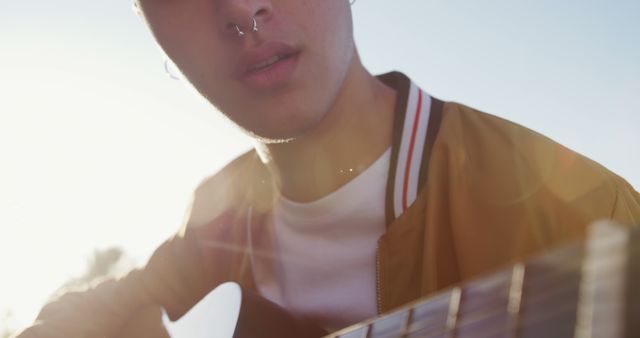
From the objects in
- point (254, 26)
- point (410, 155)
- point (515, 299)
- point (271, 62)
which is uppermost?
point (254, 26)

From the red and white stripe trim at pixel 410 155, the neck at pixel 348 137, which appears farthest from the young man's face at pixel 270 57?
the red and white stripe trim at pixel 410 155

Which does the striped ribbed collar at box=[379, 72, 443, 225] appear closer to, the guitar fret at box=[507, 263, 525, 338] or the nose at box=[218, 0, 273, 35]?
the nose at box=[218, 0, 273, 35]

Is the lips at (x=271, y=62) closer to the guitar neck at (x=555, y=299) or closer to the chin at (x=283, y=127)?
the chin at (x=283, y=127)

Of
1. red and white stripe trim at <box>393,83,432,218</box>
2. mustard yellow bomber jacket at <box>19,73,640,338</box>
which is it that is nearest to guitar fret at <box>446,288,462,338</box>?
mustard yellow bomber jacket at <box>19,73,640,338</box>

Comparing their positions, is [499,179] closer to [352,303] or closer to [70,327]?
[352,303]

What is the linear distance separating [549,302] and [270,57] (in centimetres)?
110

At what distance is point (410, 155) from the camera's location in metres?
1.71

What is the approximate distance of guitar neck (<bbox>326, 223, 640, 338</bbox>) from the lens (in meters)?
0.58

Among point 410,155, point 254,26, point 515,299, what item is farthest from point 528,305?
point 254,26

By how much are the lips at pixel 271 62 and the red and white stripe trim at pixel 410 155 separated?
1.24ft

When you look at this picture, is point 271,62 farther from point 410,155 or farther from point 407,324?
point 407,324

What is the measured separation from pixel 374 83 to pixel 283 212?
54 centimetres

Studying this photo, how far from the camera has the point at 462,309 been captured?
879 millimetres

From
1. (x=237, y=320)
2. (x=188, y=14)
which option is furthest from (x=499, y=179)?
(x=188, y=14)
